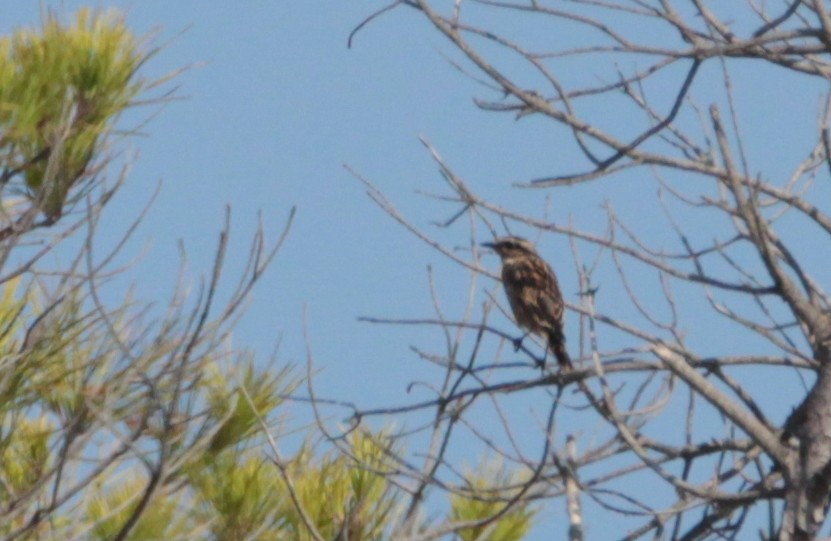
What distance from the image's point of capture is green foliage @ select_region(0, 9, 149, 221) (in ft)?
14.6

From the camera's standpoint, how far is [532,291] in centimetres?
590

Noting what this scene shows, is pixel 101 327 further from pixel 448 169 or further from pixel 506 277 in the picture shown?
pixel 506 277

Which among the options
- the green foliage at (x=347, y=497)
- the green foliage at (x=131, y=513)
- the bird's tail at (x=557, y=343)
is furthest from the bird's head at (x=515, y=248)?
the green foliage at (x=131, y=513)

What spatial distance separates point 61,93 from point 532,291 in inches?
82.8

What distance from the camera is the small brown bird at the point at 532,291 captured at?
548 centimetres

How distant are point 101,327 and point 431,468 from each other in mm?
1193

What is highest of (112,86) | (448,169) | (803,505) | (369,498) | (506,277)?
(506,277)

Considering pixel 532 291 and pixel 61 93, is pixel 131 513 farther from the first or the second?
pixel 532 291

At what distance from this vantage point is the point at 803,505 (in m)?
2.72

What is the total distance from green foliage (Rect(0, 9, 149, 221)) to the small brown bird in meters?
1.50

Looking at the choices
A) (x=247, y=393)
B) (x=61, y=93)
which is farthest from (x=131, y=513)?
(x=61, y=93)

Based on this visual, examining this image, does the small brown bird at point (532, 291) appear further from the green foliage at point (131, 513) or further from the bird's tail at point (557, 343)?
the green foliage at point (131, 513)

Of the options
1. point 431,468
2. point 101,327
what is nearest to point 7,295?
point 101,327

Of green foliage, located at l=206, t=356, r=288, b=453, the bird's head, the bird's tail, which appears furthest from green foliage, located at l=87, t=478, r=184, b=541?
the bird's head
